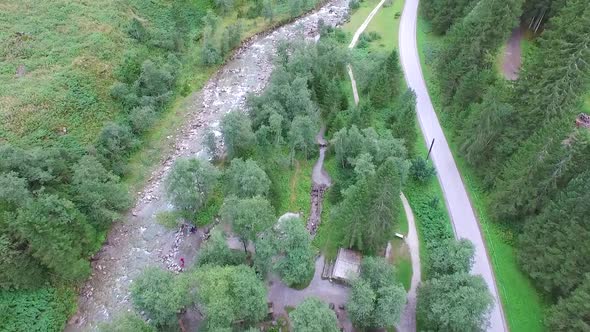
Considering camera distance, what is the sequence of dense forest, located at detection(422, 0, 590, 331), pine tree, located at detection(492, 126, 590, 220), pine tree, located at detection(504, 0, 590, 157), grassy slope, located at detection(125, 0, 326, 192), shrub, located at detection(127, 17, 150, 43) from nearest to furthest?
dense forest, located at detection(422, 0, 590, 331)
pine tree, located at detection(492, 126, 590, 220)
pine tree, located at detection(504, 0, 590, 157)
grassy slope, located at detection(125, 0, 326, 192)
shrub, located at detection(127, 17, 150, 43)

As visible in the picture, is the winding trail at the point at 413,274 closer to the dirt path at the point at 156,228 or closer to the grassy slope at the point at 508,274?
the grassy slope at the point at 508,274

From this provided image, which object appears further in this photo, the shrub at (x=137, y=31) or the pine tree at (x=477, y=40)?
the shrub at (x=137, y=31)

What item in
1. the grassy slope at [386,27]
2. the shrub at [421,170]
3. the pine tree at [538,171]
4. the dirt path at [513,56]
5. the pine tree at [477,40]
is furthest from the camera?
the grassy slope at [386,27]

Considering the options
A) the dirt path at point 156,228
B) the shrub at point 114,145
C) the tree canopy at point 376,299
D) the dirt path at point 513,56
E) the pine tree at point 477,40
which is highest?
the pine tree at point 477,40

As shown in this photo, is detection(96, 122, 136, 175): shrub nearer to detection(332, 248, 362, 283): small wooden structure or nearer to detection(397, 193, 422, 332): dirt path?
detection(332, 248, 362, 283): small wooden structure

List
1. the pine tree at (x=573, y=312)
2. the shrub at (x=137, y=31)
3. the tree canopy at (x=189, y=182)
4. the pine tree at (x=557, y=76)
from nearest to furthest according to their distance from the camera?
the pine tree at (x=573, y=312), the pine tree at (x=557, y=76), the tree canopy at (x=189, y=182), the shrub at (x=137, y=31)

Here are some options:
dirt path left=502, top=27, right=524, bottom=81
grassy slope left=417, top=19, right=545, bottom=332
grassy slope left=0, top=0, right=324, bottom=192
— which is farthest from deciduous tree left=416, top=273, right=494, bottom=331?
dirt path left=502, top=27, right=524, bottom=81

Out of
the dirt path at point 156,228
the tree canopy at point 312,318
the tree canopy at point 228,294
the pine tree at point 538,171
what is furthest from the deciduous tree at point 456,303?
the dirt path at point 156,228

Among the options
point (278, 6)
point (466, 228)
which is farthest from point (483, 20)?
point (278, 6)

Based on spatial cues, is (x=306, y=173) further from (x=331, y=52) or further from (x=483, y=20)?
(x=483, y=20)
